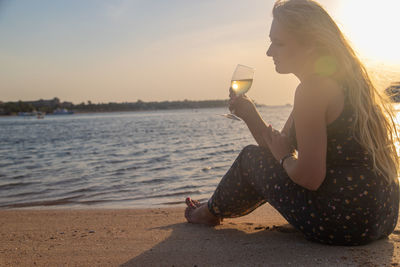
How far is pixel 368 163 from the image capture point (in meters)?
2.18

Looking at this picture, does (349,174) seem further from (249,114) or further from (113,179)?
(113,179)

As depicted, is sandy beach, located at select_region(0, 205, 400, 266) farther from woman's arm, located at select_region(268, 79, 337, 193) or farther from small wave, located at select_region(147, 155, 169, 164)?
small wave, located at select_region(147, 155, 169, 164)

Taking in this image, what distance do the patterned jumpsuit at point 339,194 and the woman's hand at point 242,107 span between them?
258 mm

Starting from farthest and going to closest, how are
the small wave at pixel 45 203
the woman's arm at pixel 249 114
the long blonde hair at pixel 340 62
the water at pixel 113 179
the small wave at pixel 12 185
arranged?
the small wave at pixel 12 185, the water at pixel 113 179, the small wave at pixel 45 203, the woman's arm at pixel 249 114, the long blonde hair at pixel 340 62

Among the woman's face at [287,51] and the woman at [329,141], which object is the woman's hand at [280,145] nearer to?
the woman at [329,141]

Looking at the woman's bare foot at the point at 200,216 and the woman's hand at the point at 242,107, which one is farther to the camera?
the woman's bare foot at the point at 200,216

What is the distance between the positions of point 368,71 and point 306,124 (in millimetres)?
552

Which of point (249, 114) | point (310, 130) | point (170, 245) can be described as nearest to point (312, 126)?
point (310, 130)

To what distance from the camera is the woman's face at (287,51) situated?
212cm

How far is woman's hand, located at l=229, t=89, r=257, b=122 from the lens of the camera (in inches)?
100

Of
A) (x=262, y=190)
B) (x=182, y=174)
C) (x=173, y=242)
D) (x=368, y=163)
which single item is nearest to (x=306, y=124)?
(x=368, y=163)

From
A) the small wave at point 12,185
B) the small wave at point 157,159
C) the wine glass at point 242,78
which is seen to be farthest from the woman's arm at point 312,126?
the small wave at point 157,159

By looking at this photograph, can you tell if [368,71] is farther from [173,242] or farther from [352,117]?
[173,242]

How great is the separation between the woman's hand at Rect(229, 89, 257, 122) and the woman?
0.52 ft
